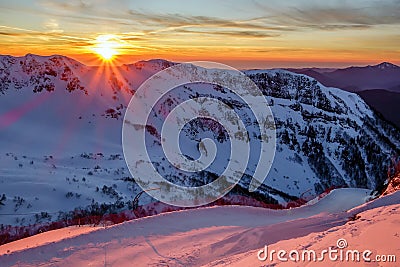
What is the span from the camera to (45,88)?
50594 millimetres

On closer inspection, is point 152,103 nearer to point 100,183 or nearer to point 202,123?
point 202,123

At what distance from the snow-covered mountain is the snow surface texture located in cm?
762

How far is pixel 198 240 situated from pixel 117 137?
3430 centimetres

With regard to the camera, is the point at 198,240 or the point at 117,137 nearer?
the point at 198,240

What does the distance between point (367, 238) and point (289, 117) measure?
91.6m

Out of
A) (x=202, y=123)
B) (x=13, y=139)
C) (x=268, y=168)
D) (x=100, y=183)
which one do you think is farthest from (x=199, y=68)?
(x=100, y=183)

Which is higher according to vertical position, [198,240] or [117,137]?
[117,137]

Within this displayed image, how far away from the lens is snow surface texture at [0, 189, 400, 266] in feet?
19.9

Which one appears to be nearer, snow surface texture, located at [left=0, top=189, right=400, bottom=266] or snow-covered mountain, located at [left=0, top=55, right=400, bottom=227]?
snow surface texture, located at [left=0, top=189, right=400, bottom=266]

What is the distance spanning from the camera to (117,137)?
41625 millimetres

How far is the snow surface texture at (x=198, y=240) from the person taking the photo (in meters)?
6.08

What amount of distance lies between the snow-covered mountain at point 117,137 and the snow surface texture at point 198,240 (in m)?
7.62

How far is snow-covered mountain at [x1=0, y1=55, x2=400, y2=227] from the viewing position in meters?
20.0

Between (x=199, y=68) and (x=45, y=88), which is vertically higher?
(x=199, y=68)
